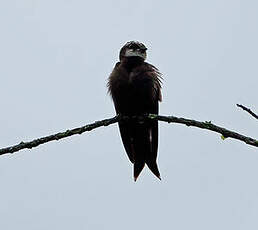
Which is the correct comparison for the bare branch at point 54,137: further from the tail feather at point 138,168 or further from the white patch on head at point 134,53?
the white patch on head at point 134,53

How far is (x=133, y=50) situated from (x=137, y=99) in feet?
2.83

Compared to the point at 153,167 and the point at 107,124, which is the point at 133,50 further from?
the point at 107,124

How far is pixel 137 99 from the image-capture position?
243 inches

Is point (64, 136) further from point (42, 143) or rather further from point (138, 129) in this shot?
point (138, 129)

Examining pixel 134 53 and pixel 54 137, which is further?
pixel 134 53

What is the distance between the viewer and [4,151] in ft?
8.48

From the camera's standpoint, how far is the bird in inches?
243

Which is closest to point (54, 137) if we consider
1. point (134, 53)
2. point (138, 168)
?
point (138, 168)

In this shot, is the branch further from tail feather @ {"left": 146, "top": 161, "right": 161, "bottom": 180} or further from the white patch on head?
the white patch on head

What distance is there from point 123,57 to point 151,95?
0.84m

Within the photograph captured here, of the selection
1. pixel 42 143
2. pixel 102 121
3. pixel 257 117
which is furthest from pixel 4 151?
pixel 257 117

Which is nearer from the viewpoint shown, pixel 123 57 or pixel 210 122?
pixel 210 122

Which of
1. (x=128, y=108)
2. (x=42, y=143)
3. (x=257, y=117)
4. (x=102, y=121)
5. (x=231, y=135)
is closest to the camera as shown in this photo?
(x=257, y=117)

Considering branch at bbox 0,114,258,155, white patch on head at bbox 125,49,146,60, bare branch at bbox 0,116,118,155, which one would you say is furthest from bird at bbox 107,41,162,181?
branch at bbox 0,114,258,155
